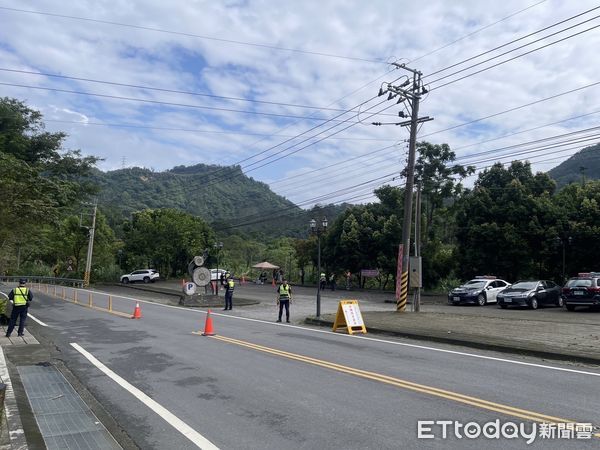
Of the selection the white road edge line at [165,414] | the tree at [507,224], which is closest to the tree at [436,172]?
the tree at [507,224]

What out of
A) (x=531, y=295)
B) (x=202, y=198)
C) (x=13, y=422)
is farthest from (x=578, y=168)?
(x=13, y=422)

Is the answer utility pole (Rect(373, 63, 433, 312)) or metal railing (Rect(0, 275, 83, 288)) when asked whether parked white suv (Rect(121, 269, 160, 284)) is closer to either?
metal railing (Rect(0, 275, 83, 288))

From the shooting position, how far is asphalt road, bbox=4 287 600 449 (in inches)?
226

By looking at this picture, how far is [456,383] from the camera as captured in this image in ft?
27.0

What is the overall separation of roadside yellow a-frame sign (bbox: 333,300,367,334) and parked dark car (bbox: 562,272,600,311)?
39.6 feet

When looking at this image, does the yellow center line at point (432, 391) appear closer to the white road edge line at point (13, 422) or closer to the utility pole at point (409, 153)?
the white road edge line at point (13, 422)

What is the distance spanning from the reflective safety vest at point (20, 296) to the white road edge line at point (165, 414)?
18.2 feet

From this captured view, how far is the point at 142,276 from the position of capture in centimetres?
5581

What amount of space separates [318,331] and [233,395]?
931 centimetres

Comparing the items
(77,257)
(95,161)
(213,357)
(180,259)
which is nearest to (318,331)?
(213,357)

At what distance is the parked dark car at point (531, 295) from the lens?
82.5ft

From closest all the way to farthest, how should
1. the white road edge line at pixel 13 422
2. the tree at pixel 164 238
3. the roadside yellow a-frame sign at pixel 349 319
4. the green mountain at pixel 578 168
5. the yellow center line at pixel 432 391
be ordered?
the white road edge line at pixel 13 422 → the yellow center line at pixel 432 391 → the roadside yellow a-frame sign at pixel 349 319 → the tree at pixel 164 238 → the green mountain at pixel 578 168

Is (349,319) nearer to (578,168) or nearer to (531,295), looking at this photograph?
(531,295)

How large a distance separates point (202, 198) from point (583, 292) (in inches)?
3016
